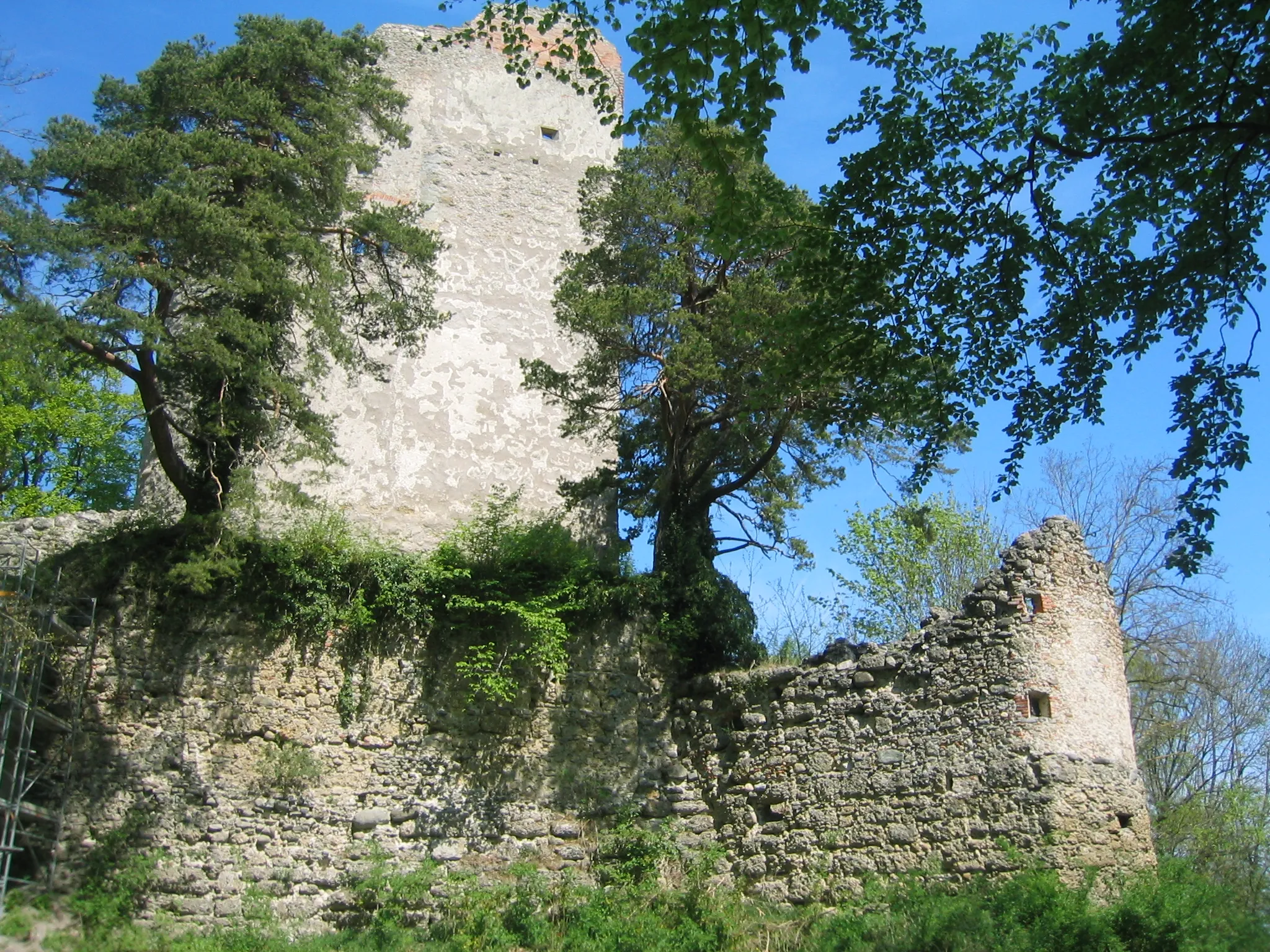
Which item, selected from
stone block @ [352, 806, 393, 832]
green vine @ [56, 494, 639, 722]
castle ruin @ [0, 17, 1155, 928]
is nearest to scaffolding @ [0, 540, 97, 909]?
castle ruin @ [0, 17, 1155, 928]

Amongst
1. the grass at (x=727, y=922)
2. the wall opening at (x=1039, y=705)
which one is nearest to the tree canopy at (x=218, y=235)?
the grass at (x=727, y=922)

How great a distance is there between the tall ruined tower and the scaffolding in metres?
3.79

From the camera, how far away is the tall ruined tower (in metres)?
17.0

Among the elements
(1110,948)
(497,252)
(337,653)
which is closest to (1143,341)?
(1110,948)

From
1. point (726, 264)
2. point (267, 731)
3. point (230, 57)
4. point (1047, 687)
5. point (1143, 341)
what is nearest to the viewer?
point (1143, 341)

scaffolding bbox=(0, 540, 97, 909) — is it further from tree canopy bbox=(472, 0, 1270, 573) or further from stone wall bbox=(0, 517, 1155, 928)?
tree canopy bbox=(472, 0, 1270, 573)

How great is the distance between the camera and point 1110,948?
8.91 m

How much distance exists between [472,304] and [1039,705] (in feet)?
36.7

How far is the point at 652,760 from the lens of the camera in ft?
43.5

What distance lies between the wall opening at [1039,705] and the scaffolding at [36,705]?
9836mm

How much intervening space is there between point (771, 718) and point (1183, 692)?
12.4 meters

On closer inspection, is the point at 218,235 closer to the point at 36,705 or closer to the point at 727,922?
the point at 36,705

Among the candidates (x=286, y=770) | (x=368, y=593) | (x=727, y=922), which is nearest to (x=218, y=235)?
(x=368, y=593)

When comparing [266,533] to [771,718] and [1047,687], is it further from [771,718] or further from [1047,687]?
[1047,687]
